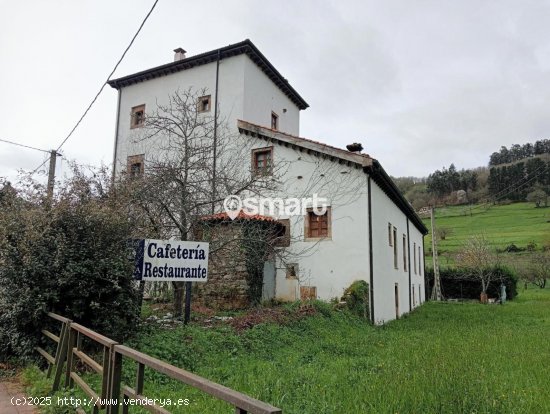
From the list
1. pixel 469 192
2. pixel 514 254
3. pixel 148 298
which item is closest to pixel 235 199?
pixel 148 298

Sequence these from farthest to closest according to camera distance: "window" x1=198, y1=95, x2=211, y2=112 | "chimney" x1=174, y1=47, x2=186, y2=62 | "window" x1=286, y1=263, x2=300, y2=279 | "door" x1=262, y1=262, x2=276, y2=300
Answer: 1. "chimney" x1=174, y1=47, x2=186, y2=62
2. "window" x1=198, y1=95, x2=211, y2=112
3. "window" x1=286, y1=263, x2=300, y2=279
4. "door" x1=262, y1=262, x2=276, y2=300

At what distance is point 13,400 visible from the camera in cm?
513

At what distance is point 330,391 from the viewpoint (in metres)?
5.44

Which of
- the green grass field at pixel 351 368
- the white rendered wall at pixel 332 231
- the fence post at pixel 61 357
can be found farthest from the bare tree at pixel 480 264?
the fence post at pixel 61 357

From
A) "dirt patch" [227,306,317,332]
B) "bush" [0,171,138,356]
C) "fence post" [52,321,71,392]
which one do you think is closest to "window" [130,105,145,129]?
"dirt patch" [227,306,317,332]

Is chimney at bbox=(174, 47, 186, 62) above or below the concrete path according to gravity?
above

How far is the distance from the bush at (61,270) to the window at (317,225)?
27.6ft

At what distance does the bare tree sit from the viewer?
110 ft

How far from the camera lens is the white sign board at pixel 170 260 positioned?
7.58m

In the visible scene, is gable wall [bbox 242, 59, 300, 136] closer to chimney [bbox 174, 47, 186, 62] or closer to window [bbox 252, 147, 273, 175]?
window [bbox 252, 147, 273, 175]

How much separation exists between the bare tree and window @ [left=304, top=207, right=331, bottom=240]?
23.5 metres

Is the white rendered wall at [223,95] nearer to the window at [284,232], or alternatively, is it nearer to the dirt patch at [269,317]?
the window at [284,232]

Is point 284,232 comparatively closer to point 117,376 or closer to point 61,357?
point 61,357

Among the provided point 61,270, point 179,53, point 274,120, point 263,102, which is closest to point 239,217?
point 61,270
